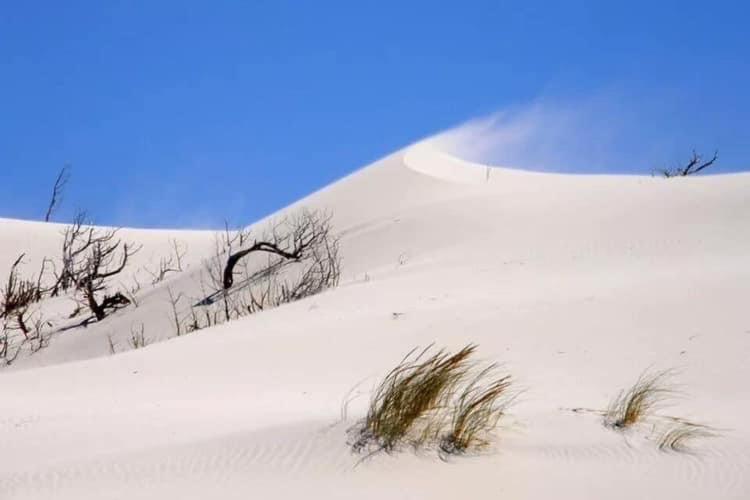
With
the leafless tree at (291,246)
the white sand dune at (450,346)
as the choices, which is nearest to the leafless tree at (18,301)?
the white sand dune at (450,346)

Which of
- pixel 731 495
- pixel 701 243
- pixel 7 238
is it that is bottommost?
pixel 731 495

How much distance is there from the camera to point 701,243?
1146 cm

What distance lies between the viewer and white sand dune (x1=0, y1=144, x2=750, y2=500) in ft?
12.2

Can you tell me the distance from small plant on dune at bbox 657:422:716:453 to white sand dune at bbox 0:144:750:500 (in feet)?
0.20

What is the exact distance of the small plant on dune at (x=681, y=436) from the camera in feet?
13.9

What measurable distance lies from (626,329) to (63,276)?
42.9ft

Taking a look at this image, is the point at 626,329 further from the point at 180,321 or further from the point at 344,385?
the point at 180,321

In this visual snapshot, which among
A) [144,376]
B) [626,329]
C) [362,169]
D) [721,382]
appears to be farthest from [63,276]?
[721,382]

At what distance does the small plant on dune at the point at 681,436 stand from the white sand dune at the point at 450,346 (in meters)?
0.06

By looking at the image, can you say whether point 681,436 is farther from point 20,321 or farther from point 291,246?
point 291,246

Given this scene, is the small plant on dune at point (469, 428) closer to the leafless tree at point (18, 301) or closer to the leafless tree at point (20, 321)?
the leafless tree at point (20, 321)

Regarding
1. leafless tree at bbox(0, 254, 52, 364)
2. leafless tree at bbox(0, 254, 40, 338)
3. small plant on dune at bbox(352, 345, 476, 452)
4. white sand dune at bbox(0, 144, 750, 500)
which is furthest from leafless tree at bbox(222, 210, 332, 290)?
small plant on dune at bbox(352, 345, 476, 452)

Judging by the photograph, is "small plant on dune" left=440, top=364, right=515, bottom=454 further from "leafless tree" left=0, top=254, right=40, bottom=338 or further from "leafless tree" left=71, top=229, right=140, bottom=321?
"leafless tree" left=0, top=254, right=40, bottom=338

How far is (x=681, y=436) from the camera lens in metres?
4.30
